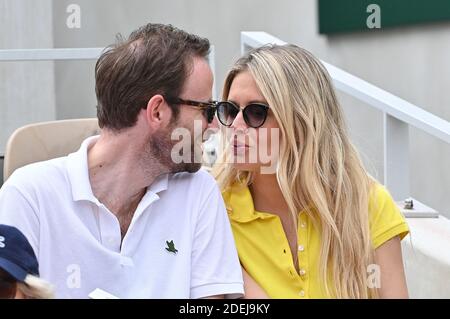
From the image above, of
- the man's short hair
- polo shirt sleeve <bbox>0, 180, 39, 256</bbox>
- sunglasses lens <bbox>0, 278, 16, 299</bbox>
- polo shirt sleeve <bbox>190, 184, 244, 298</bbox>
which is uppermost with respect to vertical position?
the man's short hair

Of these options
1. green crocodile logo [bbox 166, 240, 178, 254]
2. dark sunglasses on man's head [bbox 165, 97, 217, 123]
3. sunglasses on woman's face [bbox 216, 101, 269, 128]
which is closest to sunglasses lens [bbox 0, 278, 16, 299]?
green crocodile logo [bbox 166, 240, 178, 254]

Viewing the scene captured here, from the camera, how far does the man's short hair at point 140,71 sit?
91.9 inches

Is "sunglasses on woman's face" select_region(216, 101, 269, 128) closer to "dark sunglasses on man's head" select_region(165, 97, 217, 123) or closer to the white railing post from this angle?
"dark sunglasses on man's head" select_region(165, 97, 217, 123)

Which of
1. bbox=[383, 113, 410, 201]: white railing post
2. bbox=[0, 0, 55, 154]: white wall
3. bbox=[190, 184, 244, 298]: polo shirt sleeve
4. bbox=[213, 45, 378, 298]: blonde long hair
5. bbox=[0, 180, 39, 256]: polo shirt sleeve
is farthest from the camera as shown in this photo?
bbox=[0, 0, 55, 154]: white wall

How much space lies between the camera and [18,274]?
66.1 inches

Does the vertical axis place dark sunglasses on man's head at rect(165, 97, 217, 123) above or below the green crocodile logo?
above

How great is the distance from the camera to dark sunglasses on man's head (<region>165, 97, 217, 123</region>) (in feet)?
7.74

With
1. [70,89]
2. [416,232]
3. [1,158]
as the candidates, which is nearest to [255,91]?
[416,232]

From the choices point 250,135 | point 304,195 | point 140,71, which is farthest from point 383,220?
point 140,71

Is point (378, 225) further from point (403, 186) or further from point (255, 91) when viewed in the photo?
point (403, 186)

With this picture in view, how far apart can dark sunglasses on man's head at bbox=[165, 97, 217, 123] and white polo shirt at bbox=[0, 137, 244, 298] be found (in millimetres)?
202

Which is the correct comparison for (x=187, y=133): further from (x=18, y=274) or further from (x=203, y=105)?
(x=18, y=274)

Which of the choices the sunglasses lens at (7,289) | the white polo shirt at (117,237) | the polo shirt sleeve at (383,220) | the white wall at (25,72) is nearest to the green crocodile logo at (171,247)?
the white polo shirt at (117,237)

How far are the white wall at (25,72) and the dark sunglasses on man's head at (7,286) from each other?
4796mm
